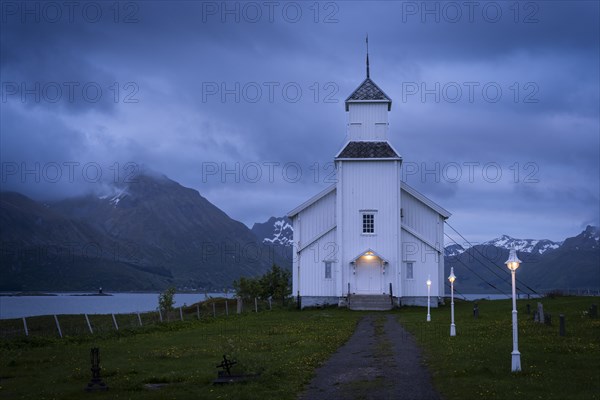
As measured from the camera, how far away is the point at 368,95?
2434 inches

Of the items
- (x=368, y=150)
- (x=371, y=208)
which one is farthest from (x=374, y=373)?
(x=368, y=150)

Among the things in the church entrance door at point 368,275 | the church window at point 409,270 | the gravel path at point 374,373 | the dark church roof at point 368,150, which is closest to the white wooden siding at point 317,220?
the dark church roof at point 368,150

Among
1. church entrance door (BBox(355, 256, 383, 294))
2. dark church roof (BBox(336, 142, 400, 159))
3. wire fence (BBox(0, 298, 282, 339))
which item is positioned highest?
dark church roof (BBox(336, 142, 400, 159))

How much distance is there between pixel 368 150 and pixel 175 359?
1397 inches

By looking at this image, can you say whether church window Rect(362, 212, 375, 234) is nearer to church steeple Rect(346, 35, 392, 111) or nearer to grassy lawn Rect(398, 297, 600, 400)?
church steeple Rect(346, 35, 392, 111)

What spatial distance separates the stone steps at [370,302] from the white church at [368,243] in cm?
8

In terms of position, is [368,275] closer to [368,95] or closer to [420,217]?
[420,217]

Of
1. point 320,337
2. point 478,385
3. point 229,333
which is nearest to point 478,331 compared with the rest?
point 320,337

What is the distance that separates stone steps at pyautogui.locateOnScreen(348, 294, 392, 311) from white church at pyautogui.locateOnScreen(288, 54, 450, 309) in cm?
8

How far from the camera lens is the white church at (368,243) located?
58138mm

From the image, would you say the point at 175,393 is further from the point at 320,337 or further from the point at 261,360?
the point at 320,337

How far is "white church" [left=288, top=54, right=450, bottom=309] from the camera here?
58.1 metres

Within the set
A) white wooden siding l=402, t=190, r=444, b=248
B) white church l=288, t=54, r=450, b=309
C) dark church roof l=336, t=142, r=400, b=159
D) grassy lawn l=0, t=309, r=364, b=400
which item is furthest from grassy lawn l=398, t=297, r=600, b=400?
white wooden siding l=402, t=190, r=444, b=248

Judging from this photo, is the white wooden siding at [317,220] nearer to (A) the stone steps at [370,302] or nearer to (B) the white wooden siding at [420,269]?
(B) the white wooden siding at [420,269]
